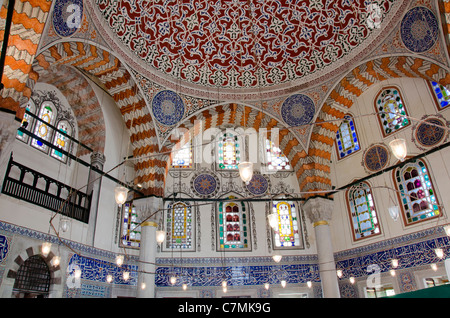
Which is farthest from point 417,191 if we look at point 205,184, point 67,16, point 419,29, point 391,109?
point 67,16

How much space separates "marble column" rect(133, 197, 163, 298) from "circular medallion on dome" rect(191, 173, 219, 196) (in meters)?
2.19

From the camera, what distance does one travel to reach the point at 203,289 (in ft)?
30.4

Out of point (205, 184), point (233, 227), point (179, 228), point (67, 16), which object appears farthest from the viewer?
point (205, 184)

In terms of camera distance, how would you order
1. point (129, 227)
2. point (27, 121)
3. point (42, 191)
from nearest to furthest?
point (42, 191)
point (27, 121)
point (129, 227)

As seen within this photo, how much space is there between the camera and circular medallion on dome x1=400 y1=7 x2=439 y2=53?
6906 mm

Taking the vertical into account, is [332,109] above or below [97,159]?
above

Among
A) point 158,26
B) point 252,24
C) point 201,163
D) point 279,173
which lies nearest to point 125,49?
point 158,26

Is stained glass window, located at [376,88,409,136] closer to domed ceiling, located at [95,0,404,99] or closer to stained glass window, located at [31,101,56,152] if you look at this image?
domed ceiling, located at [95,0,404,99]

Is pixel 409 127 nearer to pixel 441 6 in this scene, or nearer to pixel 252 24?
pixel 441 6

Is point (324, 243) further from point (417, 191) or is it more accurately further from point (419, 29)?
point (419, 29)

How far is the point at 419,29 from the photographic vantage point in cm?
717

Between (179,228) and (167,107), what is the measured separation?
11.3 ft

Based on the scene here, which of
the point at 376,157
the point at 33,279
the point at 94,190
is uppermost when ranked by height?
the point at 376,157

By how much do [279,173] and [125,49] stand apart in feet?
18.5
